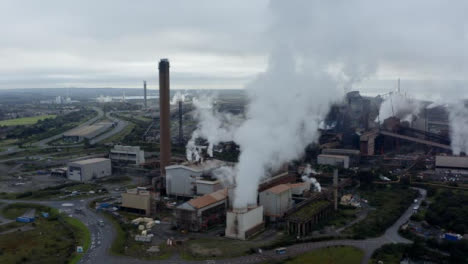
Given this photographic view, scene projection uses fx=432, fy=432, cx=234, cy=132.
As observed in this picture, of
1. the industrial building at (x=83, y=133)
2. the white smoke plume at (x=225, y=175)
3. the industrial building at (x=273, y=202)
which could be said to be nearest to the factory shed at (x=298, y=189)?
the industrial building at (x=273, y=202)

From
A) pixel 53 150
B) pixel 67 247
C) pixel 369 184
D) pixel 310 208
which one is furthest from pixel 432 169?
pixel 53 150

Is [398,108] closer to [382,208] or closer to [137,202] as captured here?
[382,208]

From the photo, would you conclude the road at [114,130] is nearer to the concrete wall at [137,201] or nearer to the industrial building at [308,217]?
the concrete wall at [137,201]

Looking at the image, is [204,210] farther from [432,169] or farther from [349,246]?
[432,169]

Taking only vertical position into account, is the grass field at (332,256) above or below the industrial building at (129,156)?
below

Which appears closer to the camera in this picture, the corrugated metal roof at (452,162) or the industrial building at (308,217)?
the industrial building at (308,217)

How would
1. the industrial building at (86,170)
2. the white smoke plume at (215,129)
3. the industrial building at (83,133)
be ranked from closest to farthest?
the industrial building at (86,170)
the white smoke plume at (215,129)
the industrial building at (83,133)
